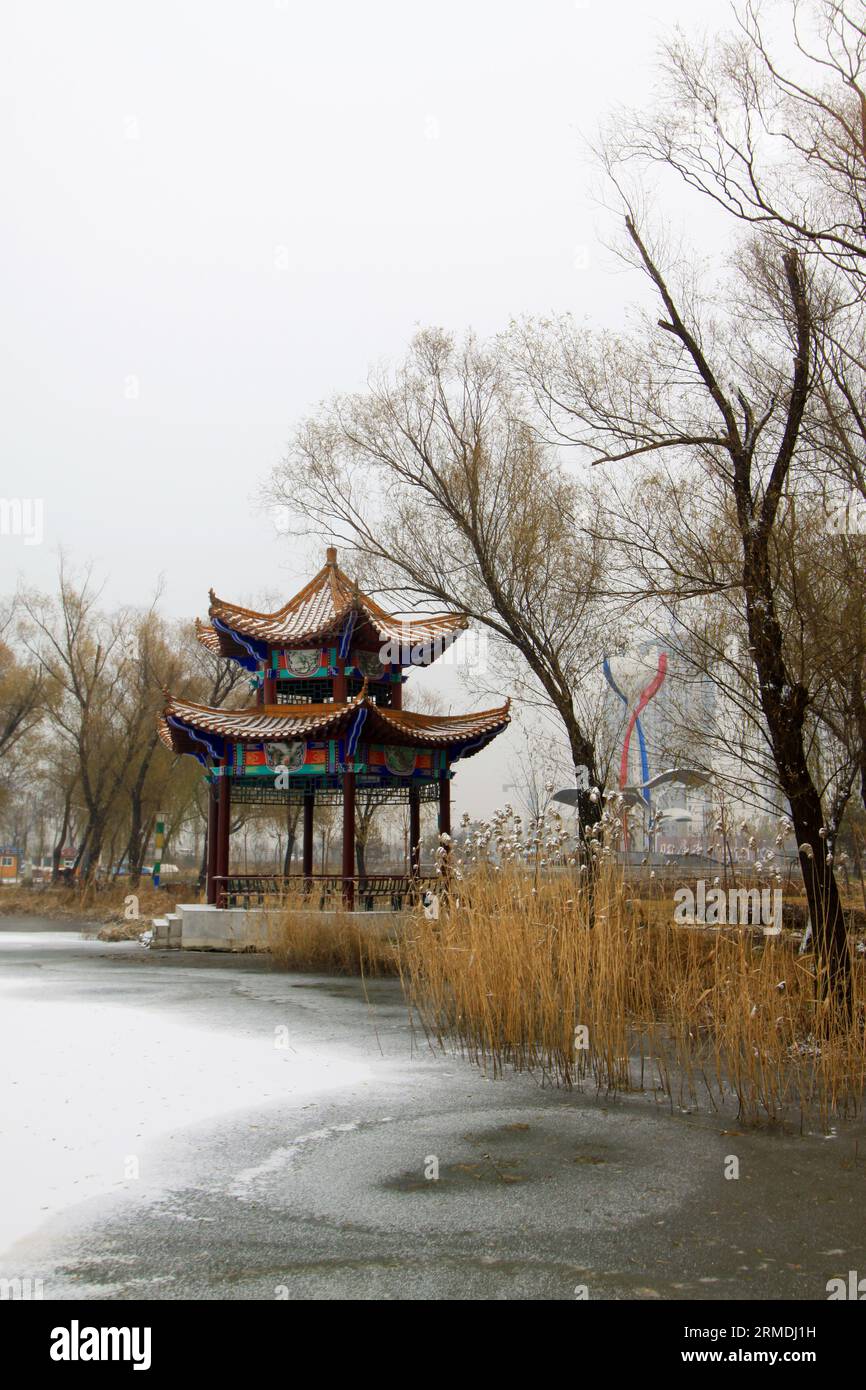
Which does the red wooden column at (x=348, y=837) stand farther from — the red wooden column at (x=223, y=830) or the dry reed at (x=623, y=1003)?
the dry reed at (x=623, y=1003)

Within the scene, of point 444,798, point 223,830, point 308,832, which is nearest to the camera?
point 223,830

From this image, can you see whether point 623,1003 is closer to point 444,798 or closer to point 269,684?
point 444,798

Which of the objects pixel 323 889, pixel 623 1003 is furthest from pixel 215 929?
pixel 623 1003

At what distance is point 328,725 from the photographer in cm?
1667

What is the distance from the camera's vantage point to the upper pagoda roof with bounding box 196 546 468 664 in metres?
17.5

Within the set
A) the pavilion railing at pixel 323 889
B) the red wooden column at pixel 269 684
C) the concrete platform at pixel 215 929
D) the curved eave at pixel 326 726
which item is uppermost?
the red wooden column at pixel 269 684

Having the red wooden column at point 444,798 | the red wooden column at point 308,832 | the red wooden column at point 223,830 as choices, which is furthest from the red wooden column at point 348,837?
the red wooden column at point 308,832

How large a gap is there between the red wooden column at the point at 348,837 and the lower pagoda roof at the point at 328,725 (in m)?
0.71

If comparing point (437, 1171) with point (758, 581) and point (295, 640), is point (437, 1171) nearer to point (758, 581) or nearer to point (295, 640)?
point (758, 581)

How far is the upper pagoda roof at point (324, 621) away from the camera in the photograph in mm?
17516

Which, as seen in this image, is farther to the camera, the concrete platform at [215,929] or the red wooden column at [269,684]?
the red wooden column at [269,684]

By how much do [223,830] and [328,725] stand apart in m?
2.37

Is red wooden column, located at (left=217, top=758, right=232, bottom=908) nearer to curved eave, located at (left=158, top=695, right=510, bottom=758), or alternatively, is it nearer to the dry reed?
curved eave, located at (left=158, top=695, right=510, bottom=758)
